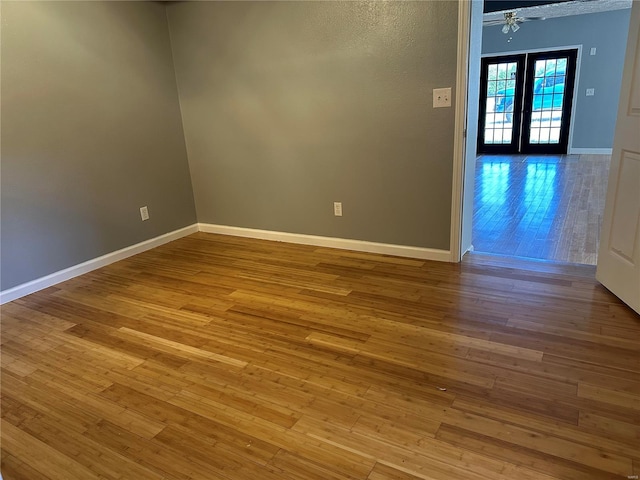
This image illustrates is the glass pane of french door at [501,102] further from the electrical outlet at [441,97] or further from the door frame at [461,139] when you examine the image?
the electrical outlet at [441,97]

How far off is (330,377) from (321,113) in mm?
2123

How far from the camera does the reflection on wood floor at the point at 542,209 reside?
3.35m

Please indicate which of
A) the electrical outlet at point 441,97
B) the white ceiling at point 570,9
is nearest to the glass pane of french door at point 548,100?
the white ceiling at point 570,9

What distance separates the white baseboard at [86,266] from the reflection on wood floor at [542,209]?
2725mm

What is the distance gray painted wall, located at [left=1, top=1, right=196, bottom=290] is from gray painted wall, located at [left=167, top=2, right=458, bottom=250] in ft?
1.07

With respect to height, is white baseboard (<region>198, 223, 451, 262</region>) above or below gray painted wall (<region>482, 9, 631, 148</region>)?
below

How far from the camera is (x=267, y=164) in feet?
12.1

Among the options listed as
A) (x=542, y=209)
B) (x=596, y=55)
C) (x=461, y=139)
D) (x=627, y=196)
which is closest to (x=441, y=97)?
(x=461, y=139)

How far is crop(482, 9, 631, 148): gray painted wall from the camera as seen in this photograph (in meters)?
7.61

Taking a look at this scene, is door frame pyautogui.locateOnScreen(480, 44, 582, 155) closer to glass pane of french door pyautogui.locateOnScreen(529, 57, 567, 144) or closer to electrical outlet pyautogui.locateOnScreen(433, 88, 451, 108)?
glass pane of french door pyautogui.locateOnScreen(529, 57, 567, 144)

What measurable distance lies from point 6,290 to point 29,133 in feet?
3.52

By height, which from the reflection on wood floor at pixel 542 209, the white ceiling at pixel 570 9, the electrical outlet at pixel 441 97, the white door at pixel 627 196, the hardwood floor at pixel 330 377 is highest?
the white ceiling at pixel 570 9

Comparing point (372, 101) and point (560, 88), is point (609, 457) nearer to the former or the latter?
point (372, 101)

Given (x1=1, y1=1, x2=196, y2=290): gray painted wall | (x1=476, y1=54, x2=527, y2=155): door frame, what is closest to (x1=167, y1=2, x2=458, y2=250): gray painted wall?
(x1=1, y1=1, x2=196, y2=290): gray painted wall
